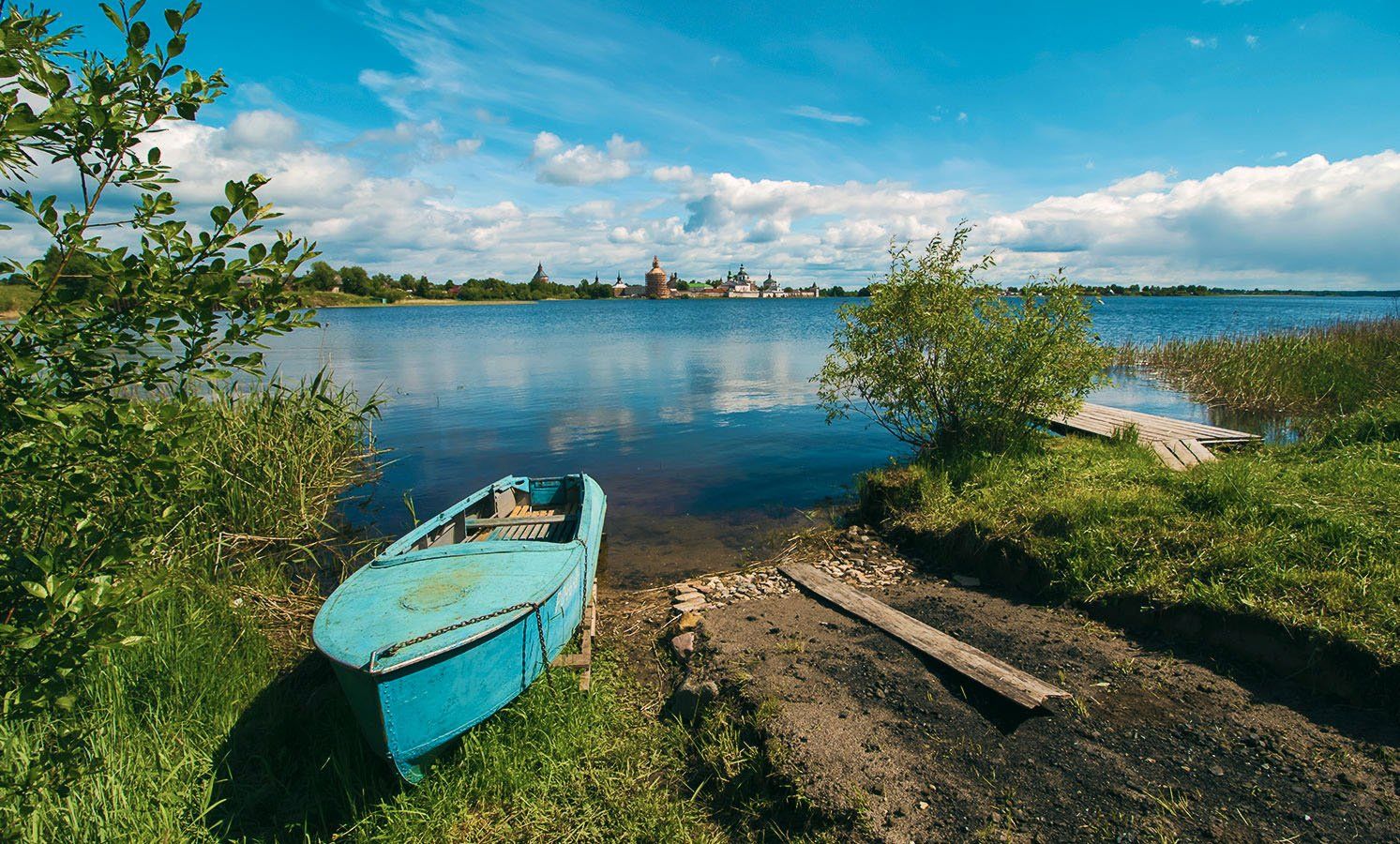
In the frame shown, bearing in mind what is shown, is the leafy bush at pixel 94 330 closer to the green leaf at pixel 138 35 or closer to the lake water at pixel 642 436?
→ the green leaf at pixel 138 35

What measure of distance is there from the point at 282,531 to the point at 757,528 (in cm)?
721

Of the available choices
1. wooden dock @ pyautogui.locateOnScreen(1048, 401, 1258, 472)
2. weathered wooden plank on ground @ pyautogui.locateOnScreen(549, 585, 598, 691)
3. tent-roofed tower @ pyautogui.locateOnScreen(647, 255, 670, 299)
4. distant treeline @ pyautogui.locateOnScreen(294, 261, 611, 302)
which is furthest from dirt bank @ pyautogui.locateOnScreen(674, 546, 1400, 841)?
tent-roofed tower @ pyautogui.locateOnScreen(647, 255, 670, 299)

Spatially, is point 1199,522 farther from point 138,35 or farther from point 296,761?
point 138,35

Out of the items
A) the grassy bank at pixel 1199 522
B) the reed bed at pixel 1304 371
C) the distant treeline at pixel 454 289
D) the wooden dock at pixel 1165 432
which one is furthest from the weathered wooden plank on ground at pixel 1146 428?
the distant treeline at pixel 454 289

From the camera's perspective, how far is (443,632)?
4836 mm

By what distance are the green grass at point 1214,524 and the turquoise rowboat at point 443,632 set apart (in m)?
5.10

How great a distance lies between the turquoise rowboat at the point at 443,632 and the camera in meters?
4.53

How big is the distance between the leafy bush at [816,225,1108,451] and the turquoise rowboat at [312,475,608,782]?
21.1ft

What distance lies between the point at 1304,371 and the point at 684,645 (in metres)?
21.8

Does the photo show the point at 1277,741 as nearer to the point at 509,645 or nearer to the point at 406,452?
the point at 509,645

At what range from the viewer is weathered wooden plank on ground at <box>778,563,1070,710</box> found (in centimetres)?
496

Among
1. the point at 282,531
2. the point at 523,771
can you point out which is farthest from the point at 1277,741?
the point at 282,531

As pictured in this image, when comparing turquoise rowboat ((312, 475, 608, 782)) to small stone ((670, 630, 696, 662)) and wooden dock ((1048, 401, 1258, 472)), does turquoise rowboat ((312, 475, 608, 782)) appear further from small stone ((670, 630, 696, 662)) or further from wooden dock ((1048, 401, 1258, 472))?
wooden dock ((1048, 401, 1258, 472))

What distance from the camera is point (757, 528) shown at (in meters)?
11.3
